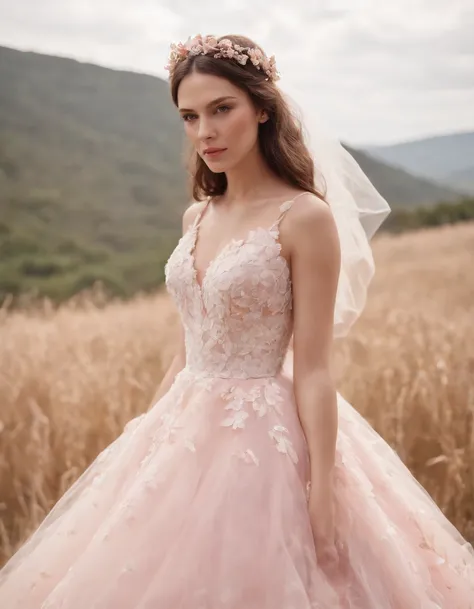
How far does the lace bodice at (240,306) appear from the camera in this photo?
3.69ft

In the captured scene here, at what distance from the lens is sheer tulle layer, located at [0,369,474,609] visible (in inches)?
38.3

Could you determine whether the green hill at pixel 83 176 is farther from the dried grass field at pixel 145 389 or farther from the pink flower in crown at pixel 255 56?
the pink flower in crown at pixel 255 56

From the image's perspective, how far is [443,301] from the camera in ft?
9.14

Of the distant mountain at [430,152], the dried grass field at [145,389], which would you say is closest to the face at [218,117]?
the dried grass field at [145,389]

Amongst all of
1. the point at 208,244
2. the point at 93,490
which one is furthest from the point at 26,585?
the point at 208,244

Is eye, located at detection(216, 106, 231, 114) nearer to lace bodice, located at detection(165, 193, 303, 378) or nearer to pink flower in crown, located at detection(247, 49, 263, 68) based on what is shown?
pink flower in crown, located at detection(247, 49, 263, 68)

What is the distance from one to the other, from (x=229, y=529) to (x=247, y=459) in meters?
0.12

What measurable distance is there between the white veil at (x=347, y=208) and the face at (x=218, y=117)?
22 cm

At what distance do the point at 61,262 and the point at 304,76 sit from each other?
81.3 inches

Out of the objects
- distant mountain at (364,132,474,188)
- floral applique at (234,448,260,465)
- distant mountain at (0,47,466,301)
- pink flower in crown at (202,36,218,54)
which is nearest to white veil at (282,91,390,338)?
pink flower in crown at (202,36,218,54)

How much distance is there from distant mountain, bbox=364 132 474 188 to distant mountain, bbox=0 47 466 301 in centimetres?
20

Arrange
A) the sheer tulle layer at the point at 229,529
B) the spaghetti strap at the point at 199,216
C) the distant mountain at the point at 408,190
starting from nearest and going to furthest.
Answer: the sheer tulle layer at the point at 229,529
the spaghetti strap at the point at 199,216
the distant mountain at the point at 408,190

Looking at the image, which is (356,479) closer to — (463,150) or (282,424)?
(282,424)

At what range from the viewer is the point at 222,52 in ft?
3.88
